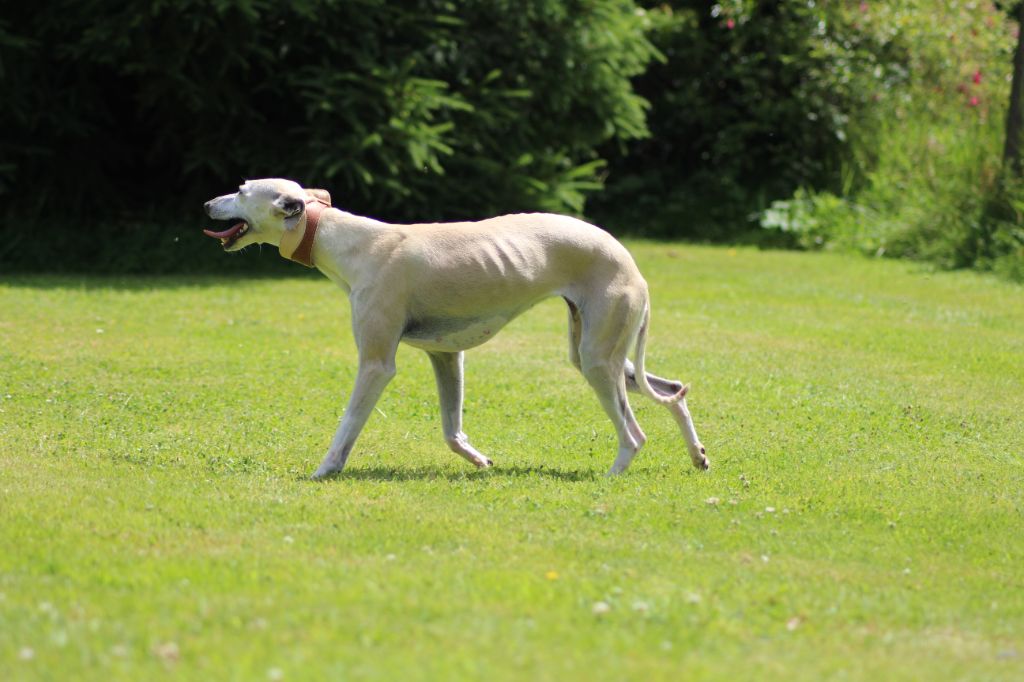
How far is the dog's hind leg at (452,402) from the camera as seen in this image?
8164mm

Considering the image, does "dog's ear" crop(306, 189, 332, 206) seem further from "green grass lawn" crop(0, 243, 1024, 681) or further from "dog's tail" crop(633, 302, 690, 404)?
"dog's tail" crop(633, 302, 690, 404)

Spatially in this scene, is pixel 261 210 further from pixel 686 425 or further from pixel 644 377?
pixel 686 425

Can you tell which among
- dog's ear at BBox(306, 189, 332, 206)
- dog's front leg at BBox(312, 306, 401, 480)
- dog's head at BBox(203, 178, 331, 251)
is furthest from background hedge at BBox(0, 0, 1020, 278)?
dog's front leg at BBox(312, 306, 401, 480)

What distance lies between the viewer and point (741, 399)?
1028 cm

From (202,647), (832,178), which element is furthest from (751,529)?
(832,178)

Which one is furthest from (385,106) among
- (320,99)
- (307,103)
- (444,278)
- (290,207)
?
(444,278)

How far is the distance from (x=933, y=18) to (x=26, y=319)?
14501mm

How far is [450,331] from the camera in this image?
25.6 feet

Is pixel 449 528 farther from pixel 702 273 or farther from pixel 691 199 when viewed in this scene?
pixel 691 199

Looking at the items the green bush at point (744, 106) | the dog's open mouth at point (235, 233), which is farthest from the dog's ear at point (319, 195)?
the green bush at point (744, 106)

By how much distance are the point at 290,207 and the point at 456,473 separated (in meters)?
1.79

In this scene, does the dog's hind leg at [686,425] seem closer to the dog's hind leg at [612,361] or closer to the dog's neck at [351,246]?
the dog's hind leg at [612,361]

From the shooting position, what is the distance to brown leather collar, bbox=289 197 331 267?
7797 mm

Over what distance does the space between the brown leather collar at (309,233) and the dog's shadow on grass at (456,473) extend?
1231 mm
